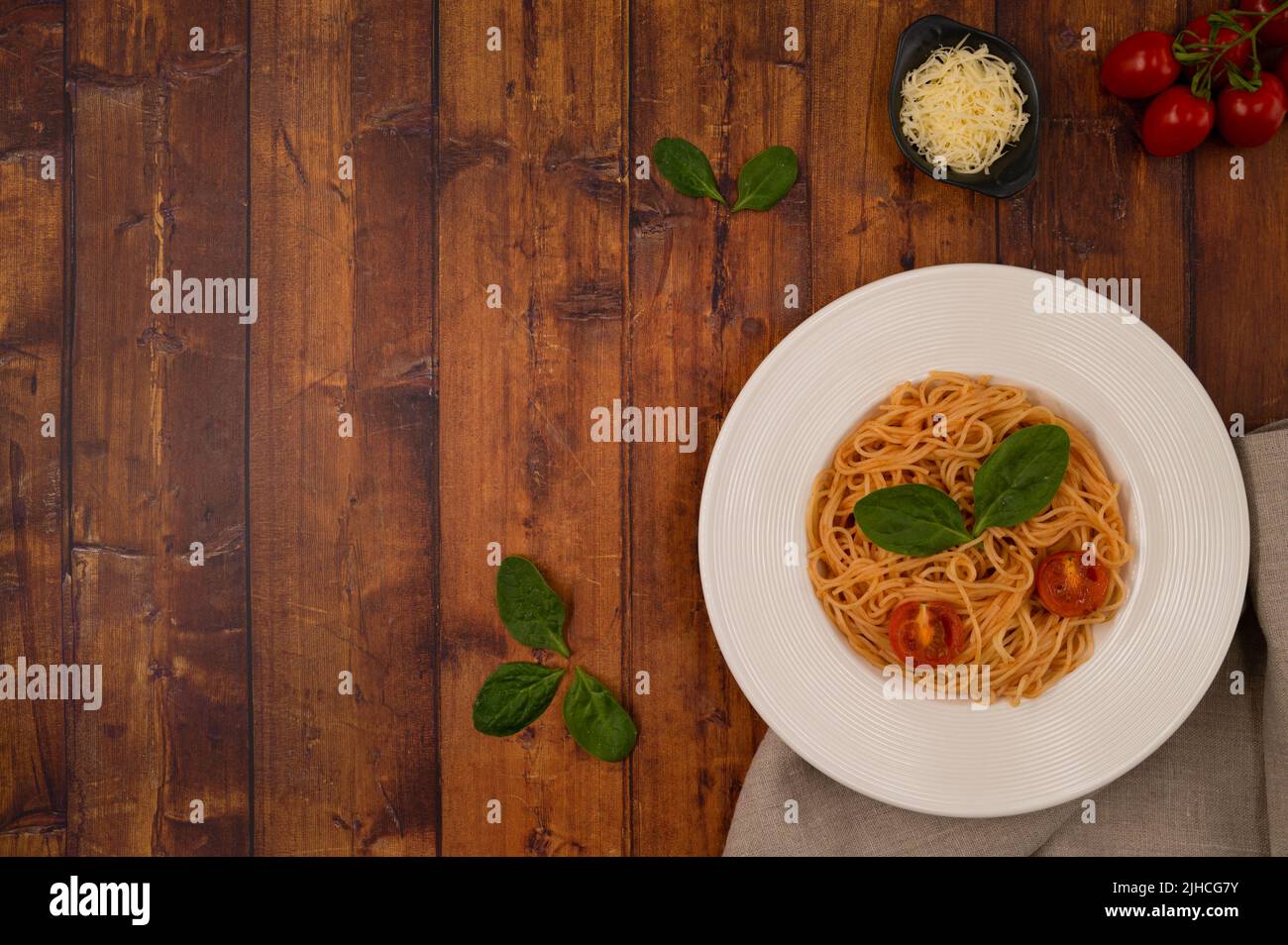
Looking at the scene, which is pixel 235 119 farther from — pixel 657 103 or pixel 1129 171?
pixel 1129 171

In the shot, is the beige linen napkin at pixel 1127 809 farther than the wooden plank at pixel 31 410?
No

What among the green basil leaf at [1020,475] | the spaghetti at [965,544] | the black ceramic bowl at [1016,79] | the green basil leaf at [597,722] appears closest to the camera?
the green basil leaf at [1020,475]

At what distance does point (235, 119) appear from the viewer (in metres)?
2.28

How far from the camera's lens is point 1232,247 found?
2.26 metres

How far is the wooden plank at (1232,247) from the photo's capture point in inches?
88.8

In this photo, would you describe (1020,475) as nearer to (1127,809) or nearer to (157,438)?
(1127,809)

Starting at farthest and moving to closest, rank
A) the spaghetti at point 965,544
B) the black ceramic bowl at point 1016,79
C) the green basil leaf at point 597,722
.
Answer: the green basil leaf at point 597,722 → the black ceramic bowl at point 1016,79 → the spaghetti at point 965,544

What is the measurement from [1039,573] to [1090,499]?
21 cm

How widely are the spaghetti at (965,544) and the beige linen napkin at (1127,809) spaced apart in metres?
0.40

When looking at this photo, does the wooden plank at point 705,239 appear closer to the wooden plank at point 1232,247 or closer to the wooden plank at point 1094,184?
the wooden plank at point 1094,184

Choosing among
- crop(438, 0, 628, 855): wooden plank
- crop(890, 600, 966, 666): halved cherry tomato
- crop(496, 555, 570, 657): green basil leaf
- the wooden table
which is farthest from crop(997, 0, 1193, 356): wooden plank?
crop(496, 555, 570, 657): green basil leaf

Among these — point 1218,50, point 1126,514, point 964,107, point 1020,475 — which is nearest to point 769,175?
point 964,107

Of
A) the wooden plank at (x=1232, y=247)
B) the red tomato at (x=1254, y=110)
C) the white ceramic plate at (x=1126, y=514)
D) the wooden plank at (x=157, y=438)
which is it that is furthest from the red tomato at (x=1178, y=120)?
the wooden plank at (x=157, y=438)
